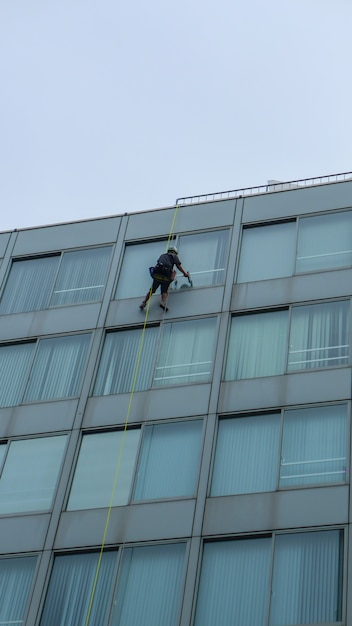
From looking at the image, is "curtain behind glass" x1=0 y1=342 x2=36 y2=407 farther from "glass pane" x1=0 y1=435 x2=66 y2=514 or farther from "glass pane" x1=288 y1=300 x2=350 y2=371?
"glass pane" x1=288 y1=300 x2=350 y2=371

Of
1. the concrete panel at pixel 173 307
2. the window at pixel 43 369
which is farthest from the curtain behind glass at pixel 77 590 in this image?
the concrete panel at pixel 173 307

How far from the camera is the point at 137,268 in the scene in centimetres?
3078

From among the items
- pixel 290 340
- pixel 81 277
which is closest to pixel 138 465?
pixel 290 340

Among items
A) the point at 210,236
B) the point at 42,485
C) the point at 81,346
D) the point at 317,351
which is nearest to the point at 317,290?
the point at 317,351

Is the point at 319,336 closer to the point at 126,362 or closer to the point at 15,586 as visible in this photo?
the point at 126,362

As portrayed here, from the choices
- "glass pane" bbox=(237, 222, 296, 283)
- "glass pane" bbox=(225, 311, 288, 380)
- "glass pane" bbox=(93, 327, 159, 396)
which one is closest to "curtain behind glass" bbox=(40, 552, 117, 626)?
"glass pane" bbox=(93, 327, 159, 396)

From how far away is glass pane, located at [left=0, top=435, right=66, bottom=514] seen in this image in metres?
26.8

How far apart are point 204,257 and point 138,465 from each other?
6.38 meters

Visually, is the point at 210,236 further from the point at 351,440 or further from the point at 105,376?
the point at 351,440

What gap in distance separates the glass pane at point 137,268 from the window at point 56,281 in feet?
1.68

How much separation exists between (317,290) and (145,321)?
441cm

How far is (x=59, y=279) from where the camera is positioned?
3139cm

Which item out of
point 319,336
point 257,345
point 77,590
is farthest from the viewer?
point 257,345

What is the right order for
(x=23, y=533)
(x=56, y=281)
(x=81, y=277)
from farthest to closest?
(x=56, y=281)
(x=81, y=277)
(x=23, y=533)
